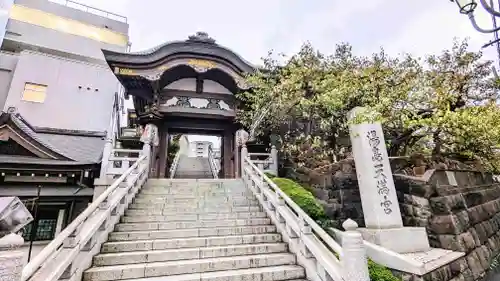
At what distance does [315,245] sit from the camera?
444 centimetres

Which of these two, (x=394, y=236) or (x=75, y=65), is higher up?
(x=75, y=65)

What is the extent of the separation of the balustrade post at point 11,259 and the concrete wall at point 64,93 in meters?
14.4

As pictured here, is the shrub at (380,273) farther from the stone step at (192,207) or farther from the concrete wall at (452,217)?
the stone step at (192,207)

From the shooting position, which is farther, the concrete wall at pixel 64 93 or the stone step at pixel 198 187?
the concrete wall at pixel 64 93

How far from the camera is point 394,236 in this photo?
17.5ft

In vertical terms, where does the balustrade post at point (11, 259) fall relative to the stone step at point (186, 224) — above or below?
below

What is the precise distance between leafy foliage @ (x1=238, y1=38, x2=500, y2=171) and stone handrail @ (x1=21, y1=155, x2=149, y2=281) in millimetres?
5863

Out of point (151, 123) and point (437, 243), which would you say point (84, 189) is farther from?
point (437, 243)

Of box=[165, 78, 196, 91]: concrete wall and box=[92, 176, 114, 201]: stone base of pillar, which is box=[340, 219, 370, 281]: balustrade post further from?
box=[165, 78, 196, 91]: concrete wall

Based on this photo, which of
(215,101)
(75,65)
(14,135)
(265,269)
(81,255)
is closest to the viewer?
(81,255)

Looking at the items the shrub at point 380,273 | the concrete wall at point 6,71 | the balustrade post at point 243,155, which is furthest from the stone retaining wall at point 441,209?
the concrete wall at point 6,71

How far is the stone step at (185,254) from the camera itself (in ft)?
14.1

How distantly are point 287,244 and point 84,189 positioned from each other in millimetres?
7397

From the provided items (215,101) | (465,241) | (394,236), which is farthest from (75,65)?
(465,241)
